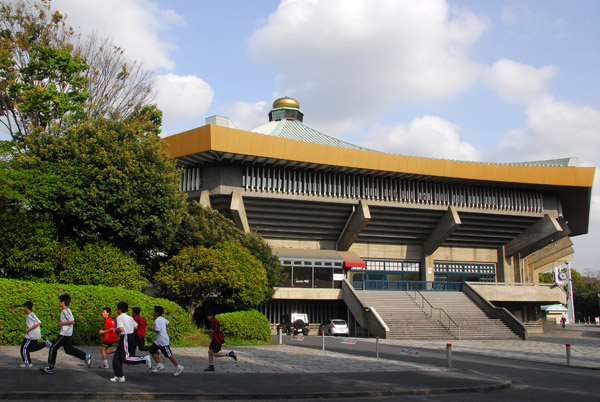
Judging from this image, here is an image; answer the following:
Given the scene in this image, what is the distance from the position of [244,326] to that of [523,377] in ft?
38.9

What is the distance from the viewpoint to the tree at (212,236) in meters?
27.4

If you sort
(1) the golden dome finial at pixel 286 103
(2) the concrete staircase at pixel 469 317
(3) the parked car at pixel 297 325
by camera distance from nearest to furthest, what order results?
1. (2) the concrete staircase at pixel 469 317
2. (3) the parked car at pixel 297 325
3. (1) the golden dome finial at pixel 286 103

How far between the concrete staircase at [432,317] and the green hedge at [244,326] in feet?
Result: 37.0

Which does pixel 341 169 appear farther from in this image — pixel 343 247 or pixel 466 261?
pixel 466 261

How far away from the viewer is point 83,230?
72.8ft

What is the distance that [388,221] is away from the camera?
141 ft

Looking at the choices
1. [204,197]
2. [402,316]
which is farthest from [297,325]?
[204,197]

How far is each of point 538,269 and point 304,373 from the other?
49.3 meters

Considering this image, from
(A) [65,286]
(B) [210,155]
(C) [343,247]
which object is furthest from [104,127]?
(C) [343,247]

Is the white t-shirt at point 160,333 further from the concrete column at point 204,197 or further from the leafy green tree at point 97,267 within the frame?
the concrete column at point 204,197

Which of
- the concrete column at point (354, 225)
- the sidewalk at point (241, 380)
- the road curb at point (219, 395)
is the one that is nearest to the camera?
the road curb at point (219, 395)

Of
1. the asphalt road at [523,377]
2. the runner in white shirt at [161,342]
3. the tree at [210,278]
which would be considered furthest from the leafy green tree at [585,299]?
the runner in white shirt at [161,342]

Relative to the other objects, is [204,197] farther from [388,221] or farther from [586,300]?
[586,300]

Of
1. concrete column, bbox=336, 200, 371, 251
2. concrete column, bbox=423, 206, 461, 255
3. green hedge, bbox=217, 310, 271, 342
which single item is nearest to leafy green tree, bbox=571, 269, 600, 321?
concrete column, bbox=423, 206, 461, 255
